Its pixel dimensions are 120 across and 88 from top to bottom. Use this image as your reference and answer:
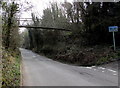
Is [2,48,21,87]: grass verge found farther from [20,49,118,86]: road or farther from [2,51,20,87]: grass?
[20,49,118,86]: road

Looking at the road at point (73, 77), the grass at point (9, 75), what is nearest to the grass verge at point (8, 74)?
the grass at point (9, 75)

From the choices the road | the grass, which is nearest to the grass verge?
the grass

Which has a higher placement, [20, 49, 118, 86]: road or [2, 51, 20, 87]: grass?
[2, 51, 20, 87]: grass

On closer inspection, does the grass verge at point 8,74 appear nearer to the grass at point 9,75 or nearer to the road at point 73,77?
the grass at point 9,75

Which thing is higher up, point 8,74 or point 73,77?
point 8,74

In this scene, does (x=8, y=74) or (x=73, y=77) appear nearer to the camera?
(x=8, y=74)

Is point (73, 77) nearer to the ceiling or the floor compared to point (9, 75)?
nearer to the floor

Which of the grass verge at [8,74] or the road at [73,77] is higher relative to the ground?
the grass verge at [8,74]

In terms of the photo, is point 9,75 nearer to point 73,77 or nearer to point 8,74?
point 8,74

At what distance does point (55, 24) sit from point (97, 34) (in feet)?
56.1

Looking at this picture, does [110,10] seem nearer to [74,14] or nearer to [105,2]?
[105,2]

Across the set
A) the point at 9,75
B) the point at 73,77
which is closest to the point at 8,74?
the point at 9,75

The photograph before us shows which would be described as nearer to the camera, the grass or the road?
the grass

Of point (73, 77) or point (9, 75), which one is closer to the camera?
point (9, 75)
